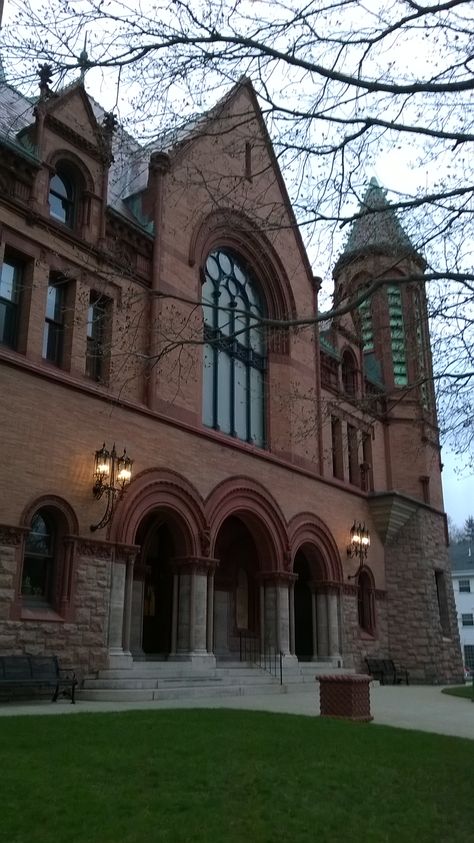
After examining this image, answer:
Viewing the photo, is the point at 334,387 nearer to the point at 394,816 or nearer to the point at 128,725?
the point at 128,725

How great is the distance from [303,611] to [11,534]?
13.1 metres

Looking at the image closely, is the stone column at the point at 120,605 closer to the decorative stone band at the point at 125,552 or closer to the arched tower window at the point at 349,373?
the decorative stone band at the point at 125,552

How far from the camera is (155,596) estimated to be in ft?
Result: 63.2

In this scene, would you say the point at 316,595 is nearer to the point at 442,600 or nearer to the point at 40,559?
the point at 442,600

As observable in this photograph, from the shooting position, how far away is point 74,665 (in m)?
14.2

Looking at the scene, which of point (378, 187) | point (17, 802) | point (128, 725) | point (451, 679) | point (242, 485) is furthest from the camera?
point (451, 679)

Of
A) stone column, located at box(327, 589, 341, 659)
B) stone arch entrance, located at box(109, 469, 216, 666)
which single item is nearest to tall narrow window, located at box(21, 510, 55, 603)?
stone arch entrance, located at box(109, 469, 216, 666)

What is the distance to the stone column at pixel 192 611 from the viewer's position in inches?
672

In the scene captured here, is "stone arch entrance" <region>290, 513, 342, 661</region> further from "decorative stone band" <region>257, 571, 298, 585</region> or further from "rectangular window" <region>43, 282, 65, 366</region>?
"rectangular window" <region>43, 282, 65, 366</region>

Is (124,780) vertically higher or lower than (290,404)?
lower

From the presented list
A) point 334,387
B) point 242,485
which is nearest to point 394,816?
point 242,485

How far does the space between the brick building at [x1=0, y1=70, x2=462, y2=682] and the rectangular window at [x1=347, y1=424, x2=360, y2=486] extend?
3.4 inches

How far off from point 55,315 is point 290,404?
8475 mm

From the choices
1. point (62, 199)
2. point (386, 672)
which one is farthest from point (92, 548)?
point (386, 672)
